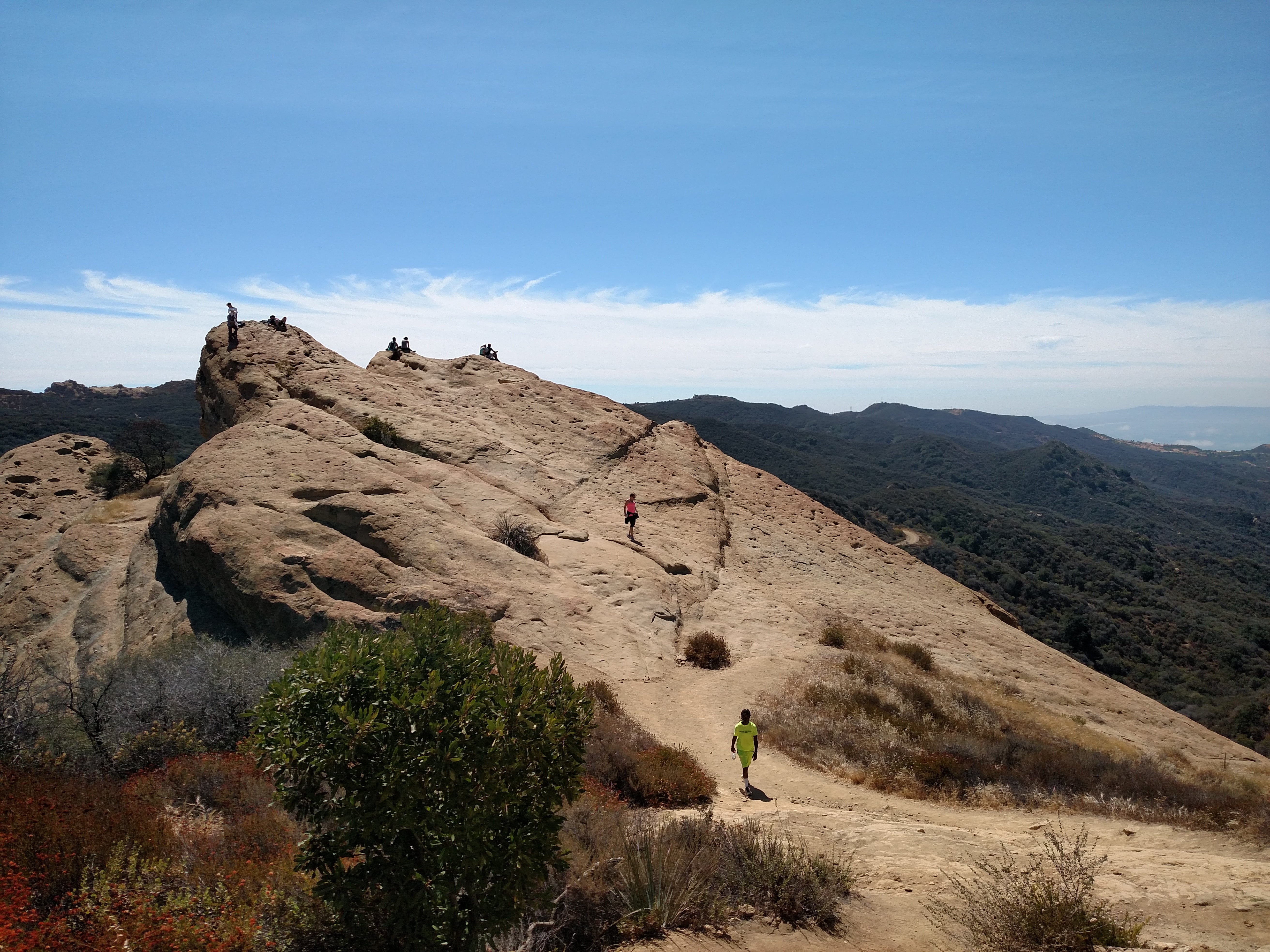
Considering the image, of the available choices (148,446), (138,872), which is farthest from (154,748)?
(148,446)

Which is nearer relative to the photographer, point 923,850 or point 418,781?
point 418,781

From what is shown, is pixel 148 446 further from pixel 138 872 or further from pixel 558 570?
pixel 138 872

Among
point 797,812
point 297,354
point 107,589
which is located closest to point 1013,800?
point 797,812

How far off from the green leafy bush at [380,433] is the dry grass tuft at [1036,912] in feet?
50.8

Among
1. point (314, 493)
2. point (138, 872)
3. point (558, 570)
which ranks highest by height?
point (314, 493)

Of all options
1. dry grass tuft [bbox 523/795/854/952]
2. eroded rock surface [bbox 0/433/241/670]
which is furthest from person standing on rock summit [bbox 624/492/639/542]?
dry grass tuft [bbox 523/795/854/952]

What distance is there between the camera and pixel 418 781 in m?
4.12

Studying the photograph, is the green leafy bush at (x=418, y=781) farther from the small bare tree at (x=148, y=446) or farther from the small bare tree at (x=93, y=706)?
the small bare tree at (x=148, y=446)

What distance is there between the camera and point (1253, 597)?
55.7 meters

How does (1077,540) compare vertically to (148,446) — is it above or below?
below

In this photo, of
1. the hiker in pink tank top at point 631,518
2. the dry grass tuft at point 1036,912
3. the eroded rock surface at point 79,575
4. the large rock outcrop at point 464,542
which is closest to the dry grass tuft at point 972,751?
the large rock outcrop at point 464,542

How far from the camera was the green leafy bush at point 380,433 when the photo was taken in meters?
18.2

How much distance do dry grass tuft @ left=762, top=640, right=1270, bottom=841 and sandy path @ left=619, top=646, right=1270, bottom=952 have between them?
0.33 metres

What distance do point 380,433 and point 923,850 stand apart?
15145 millimetres
